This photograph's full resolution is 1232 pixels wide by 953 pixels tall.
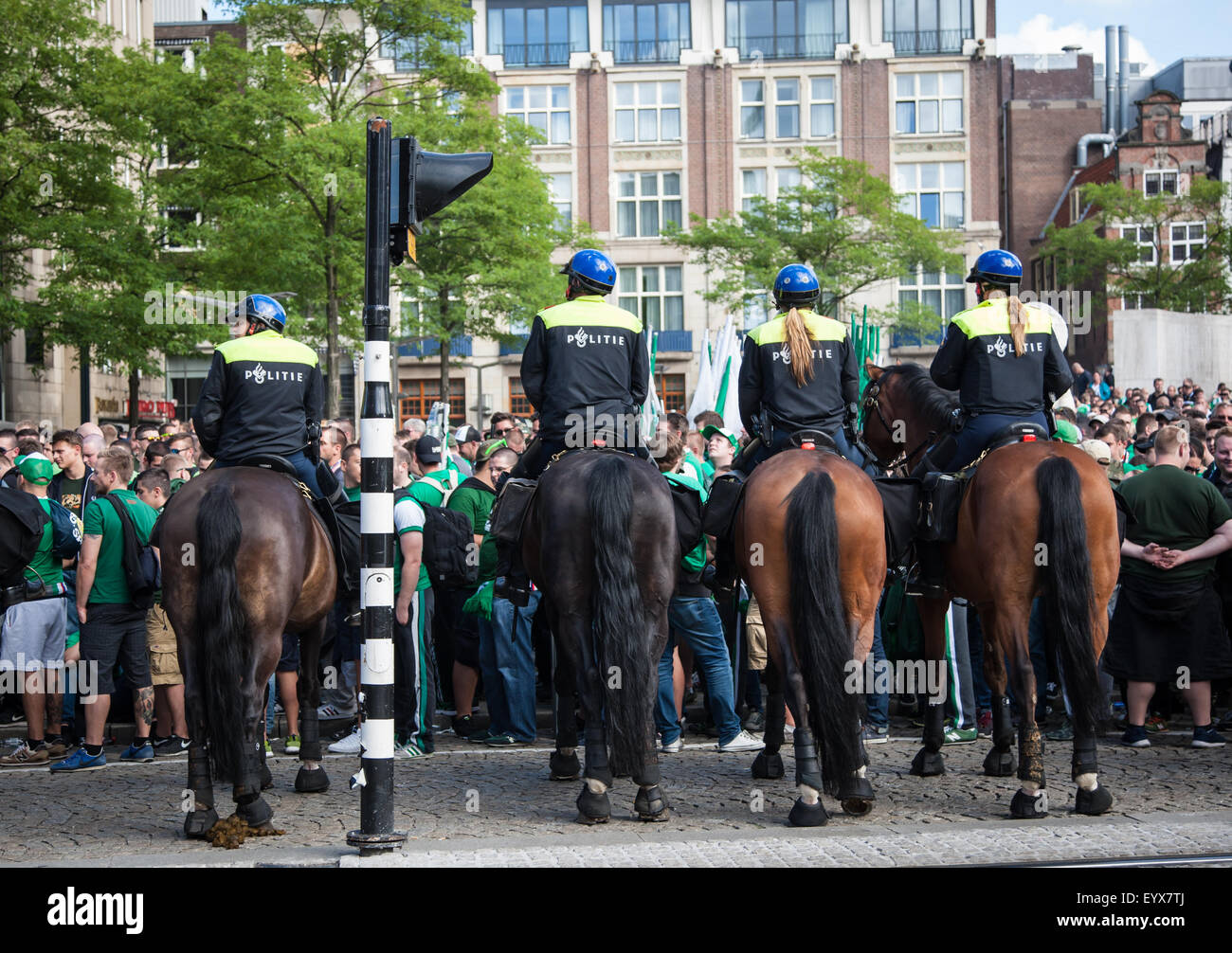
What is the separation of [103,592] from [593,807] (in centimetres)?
421

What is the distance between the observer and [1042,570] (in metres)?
7.55

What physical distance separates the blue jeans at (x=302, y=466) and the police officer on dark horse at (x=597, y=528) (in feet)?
3.67

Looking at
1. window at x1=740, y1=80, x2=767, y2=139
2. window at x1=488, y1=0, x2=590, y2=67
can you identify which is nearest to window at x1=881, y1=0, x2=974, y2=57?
window at x1=740, y1=80, x2=767, y2=139

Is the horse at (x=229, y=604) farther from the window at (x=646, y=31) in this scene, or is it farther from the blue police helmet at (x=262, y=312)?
the window at (x=646, y=31)

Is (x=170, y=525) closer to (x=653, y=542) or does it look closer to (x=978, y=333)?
(x=653, y=542)

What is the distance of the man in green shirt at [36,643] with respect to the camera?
998 centimetres

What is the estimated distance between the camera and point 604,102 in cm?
5316

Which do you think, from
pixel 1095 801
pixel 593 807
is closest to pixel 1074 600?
pixel 1095 801

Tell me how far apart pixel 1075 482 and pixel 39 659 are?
7092mm

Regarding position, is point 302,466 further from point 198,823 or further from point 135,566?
point 135,566

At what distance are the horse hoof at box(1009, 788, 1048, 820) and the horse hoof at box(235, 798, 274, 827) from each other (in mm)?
3905

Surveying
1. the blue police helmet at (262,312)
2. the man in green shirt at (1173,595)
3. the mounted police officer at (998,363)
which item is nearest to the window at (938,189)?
the man in green shirt at (1173,595)
